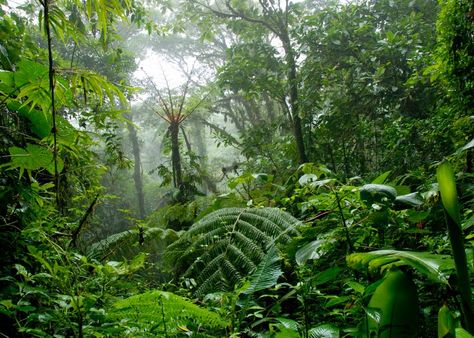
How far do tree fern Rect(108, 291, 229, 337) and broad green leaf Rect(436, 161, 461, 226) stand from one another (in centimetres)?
64

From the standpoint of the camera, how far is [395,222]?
1.08m

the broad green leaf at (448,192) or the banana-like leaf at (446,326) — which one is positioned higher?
the broad green leaf at (448,192)

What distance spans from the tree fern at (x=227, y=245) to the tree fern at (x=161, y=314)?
0.56m

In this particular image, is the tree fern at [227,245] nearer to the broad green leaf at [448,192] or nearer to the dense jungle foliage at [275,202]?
the dense jungle foliage at [275,202]

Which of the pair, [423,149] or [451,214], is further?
[423,149]

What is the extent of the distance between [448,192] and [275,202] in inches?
69.7

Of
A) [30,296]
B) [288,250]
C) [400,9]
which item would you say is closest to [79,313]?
[30,296]

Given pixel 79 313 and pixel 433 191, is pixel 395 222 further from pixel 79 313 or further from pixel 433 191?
pixel 79 313

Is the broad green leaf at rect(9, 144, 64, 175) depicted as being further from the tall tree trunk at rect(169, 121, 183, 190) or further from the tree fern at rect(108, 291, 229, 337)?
the tall tree trunk at rect(169, 121, 183, 190)

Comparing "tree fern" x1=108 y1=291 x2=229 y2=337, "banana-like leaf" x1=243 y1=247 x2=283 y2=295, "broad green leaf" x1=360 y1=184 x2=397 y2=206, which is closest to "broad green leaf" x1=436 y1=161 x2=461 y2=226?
"broad green leaf" x1=360 y1=184 x2=397 y2=206

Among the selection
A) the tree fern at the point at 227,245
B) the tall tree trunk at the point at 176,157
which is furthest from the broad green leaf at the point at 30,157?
the tall tree trunk at the point at 176,157

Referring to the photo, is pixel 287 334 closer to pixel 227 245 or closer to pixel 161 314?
pixel 161 314

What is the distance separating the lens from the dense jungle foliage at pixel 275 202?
35.1 inches

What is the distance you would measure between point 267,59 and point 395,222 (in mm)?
3730
